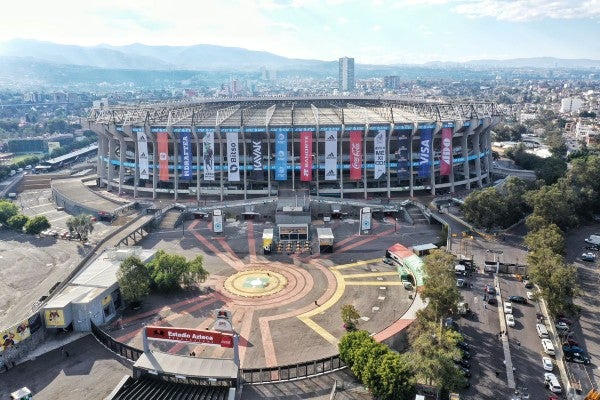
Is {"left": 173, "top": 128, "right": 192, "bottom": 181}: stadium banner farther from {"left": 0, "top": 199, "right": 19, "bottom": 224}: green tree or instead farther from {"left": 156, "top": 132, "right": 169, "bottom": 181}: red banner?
{"left": 0, "top": 199, "right": 19, "bottom": 224}: green tree

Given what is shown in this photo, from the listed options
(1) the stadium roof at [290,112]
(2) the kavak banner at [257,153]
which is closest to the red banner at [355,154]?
(1) the stadium roof at [290,112]

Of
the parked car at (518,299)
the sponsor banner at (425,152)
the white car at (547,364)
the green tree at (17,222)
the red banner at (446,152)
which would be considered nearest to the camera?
the white car at (547,364)

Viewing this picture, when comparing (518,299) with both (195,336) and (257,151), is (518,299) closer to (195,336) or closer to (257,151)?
(195,336)

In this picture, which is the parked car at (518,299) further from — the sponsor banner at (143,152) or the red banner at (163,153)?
the sponsor banner at (143,152)

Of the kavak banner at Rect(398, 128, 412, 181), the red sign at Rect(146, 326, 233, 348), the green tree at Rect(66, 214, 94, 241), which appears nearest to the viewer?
the red sign at Rect(146, 326, 233, 348)

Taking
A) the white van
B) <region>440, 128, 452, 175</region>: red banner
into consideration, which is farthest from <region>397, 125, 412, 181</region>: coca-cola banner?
the white van

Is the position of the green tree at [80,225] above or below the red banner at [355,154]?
below
